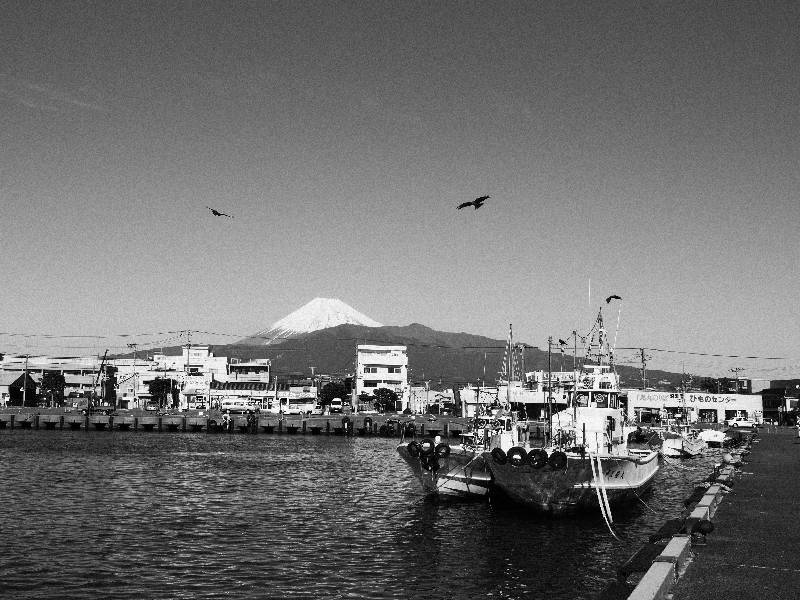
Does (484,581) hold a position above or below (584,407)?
below

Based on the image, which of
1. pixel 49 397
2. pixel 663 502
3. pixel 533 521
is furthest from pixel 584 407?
pixel 49 397

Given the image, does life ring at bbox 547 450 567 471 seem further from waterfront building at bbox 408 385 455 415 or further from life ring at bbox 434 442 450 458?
waterfront building at bbox 408 385 455 415

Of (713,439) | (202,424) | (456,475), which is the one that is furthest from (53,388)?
(456,475)

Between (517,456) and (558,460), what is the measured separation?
70.0 inches

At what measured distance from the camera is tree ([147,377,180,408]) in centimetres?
15800

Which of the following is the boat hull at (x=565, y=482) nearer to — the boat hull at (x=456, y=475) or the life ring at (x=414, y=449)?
the boat hull at (x=456, y=475)

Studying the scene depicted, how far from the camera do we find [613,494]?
32125 mm

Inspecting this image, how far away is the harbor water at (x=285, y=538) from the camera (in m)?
20.5

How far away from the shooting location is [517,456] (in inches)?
1221

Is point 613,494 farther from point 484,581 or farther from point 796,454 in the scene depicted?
point 796,454

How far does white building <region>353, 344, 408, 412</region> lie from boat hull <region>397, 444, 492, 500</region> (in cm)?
11922

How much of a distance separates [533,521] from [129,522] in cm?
1605

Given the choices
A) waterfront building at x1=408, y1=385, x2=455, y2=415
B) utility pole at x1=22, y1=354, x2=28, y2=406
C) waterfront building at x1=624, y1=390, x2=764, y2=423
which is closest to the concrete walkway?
waterfront building at x1=624, y1=390, x2=764, y2=423

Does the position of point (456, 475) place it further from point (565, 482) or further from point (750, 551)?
point (750, 551)
